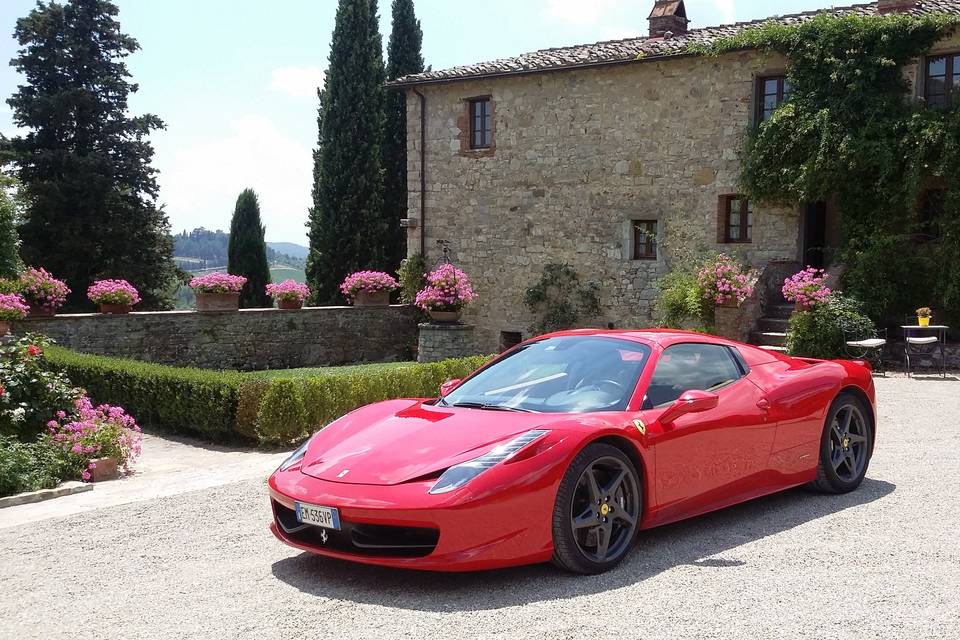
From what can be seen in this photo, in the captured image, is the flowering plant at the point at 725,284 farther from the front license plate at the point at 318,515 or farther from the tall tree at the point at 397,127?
the tall tree at the point at 397,127

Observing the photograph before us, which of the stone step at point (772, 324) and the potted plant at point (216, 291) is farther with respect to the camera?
the potted plant at point (216, 291)

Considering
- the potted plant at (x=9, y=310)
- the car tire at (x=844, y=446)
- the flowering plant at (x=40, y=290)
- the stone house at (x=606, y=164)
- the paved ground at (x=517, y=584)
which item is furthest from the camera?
the stone house at (x=606, y=164)

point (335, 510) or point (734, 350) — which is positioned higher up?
point (734, 350)

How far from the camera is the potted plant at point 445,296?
818 inches

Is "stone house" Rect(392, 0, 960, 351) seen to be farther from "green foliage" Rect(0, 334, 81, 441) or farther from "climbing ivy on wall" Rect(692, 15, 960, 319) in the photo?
"green foliage" Rect(0, 334, 81, 441)

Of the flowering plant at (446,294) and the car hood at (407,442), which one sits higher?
the flowering plant at (446,294)

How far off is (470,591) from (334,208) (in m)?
25.4

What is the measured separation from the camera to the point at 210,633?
4.09 meters

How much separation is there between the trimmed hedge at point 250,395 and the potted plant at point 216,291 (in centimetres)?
675

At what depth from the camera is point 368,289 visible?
22.8m

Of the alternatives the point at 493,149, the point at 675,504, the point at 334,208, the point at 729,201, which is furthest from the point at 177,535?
the point at 334,208

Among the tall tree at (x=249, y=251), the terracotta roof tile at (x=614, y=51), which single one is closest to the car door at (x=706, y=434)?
the terracotta roof tile at (x=614, y=51)

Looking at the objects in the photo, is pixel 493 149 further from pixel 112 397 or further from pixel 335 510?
pixel 335 510

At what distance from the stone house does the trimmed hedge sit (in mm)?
9601
